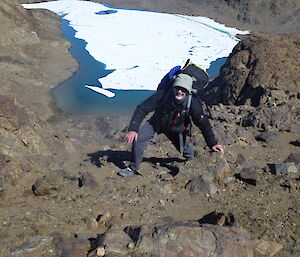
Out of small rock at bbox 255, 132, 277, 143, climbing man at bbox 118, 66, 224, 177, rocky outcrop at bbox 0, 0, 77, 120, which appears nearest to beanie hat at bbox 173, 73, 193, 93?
climbing man at bbox 118, 66, 224, 177

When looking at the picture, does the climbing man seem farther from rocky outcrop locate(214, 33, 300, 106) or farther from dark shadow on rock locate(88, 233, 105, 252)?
rocky outcrop locate(214, 33, 300, 106)

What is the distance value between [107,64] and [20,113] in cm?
1423

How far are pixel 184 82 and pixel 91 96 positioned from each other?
40.5 feet

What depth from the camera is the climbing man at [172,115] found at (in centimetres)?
492

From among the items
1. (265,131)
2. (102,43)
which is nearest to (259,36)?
(265,131)

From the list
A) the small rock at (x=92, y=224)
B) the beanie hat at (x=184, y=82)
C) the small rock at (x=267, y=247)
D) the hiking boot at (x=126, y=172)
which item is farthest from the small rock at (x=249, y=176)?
the small rock at (x=92, y=224)

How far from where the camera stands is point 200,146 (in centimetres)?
792

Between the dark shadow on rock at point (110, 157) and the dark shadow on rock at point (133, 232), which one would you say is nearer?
the dark shadow on rock at point (133, 232)

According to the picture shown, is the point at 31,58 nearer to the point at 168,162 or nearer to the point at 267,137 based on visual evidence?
the point at 168,162

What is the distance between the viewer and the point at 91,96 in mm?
16672

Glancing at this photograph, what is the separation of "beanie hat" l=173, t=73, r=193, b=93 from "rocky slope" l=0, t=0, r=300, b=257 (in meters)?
1.75

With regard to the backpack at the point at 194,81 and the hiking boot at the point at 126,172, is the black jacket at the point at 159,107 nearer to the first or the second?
the backpack at the point at 194,81


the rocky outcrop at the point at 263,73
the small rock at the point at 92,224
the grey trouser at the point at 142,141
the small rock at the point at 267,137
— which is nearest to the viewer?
the small rock at the point at 92,224

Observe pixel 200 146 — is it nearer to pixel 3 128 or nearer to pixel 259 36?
pixel 3 128
